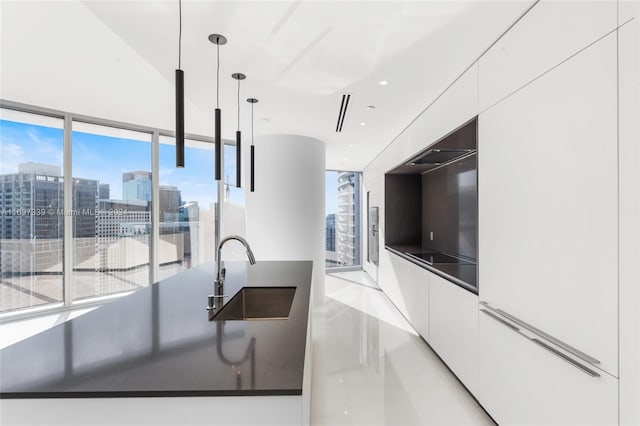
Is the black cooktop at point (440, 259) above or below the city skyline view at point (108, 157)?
below

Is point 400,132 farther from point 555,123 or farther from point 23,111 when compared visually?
point 23,111

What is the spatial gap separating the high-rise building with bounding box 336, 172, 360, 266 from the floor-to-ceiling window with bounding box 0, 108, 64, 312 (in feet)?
18.6

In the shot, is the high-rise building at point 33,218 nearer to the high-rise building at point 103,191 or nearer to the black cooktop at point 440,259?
the high-rise building at point 103,191

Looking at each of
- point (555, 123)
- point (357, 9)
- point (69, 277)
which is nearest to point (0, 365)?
point (357, 9)

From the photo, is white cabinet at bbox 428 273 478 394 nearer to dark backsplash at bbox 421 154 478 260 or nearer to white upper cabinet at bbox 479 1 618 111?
dark backsplash at bbox 421 154 478 260

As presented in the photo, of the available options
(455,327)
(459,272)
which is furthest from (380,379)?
(459,272)

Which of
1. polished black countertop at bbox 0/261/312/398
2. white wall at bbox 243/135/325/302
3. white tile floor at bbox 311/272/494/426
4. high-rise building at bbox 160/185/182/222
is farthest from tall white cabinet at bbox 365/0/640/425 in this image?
high-rise building at bbox 160/185/182/222

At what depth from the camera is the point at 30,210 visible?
155 inches

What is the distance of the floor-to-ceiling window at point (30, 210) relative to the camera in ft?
12.5

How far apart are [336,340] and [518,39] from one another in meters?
3.15

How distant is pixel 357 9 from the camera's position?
1.76 metres

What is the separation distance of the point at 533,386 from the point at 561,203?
1005mm

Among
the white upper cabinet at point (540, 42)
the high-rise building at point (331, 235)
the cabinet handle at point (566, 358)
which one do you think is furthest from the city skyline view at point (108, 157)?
the cabinet handle at point (566, 358)

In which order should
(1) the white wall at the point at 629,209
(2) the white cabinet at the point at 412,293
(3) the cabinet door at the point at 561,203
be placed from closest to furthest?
1. (1) the white wall at the point at 629,209
2. (3) the cabinet door at the point at 561,203
3. (2) the white cabinet at the point at 412,293
